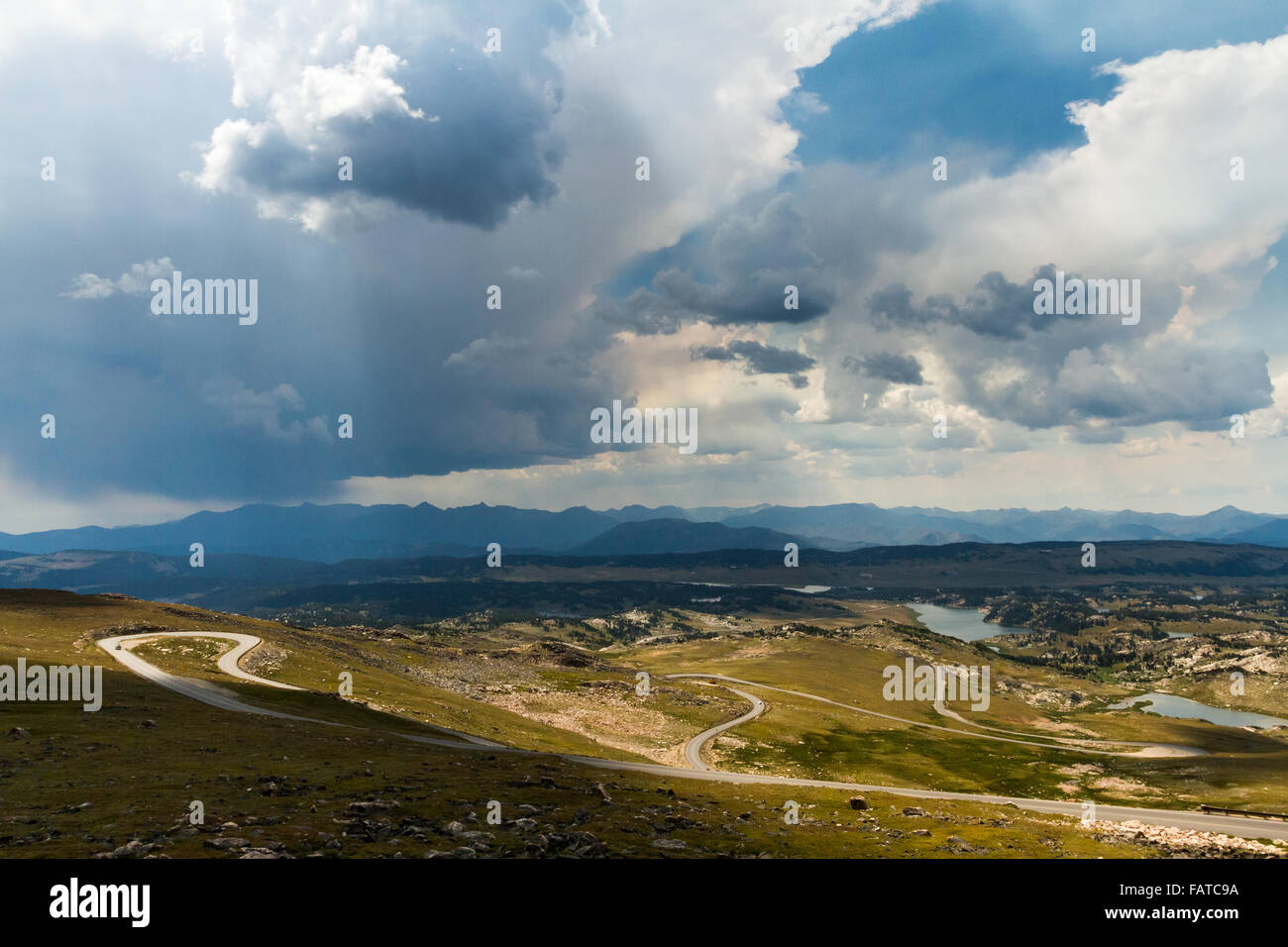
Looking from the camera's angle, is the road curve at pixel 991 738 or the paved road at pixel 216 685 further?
the road curve at pixel 991 738

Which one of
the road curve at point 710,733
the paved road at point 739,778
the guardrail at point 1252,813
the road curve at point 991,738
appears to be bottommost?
the road curve at point 991,738

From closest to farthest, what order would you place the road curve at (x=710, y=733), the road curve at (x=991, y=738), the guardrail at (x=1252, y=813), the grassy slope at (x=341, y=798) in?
the grassy slope at (x=341, y=798), the guardrail at (x=1252, y=813), the road curve at (x=710, y=733), the road curve at (x=991, y=738)

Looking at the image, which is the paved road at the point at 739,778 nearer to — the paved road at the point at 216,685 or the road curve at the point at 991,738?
the paved road at the point at 216,685

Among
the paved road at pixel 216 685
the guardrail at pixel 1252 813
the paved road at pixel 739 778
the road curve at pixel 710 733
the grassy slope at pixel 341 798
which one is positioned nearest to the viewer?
the grassy slope at pixel 341 798

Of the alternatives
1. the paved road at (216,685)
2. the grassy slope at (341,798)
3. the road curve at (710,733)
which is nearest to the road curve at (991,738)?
the road curve at (710,733)

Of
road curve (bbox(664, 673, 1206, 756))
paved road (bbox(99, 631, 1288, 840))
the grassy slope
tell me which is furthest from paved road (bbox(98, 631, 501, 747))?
road curve (bbox(664, 673, 1206, 756))

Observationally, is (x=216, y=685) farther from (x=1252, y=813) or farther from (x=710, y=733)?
(x=1252, y=813)

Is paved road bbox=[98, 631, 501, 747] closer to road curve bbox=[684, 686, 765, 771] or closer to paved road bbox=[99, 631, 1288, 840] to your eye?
paved road bbox=[99, 631, 1288, 840]

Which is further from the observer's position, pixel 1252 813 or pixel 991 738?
pixel 991 738

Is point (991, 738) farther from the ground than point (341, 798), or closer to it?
closer to it

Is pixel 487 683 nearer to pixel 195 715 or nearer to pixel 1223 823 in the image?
pixel 195 715

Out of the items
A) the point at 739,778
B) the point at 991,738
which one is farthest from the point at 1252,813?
the point at 991,738
